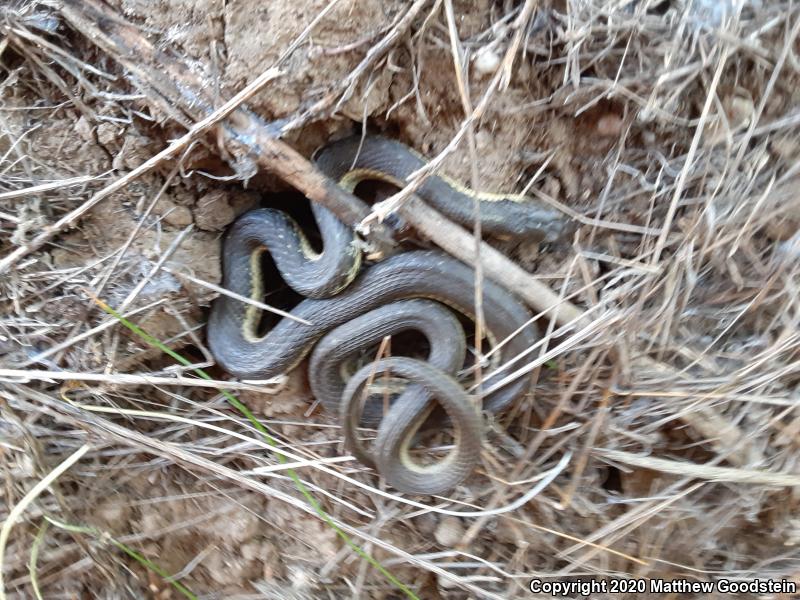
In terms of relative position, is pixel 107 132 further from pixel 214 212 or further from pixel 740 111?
pixel 740 111

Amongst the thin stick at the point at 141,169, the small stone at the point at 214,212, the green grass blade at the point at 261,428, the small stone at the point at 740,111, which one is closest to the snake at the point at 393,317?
the small stone at the point at 214,212

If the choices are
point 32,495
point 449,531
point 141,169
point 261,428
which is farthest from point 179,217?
point 449,531

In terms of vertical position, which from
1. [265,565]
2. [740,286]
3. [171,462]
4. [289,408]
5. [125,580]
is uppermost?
[740,286]

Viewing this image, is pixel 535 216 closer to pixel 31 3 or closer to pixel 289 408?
pixel 289 408

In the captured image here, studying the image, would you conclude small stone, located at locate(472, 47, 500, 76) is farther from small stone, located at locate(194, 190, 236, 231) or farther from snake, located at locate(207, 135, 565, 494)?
small stone, located at locate(194, 190, 236, 231)

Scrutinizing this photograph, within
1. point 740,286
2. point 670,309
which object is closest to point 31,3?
point 670,309

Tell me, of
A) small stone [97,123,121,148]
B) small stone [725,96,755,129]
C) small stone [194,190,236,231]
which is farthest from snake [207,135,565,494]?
small stone [725,96,755,129]
